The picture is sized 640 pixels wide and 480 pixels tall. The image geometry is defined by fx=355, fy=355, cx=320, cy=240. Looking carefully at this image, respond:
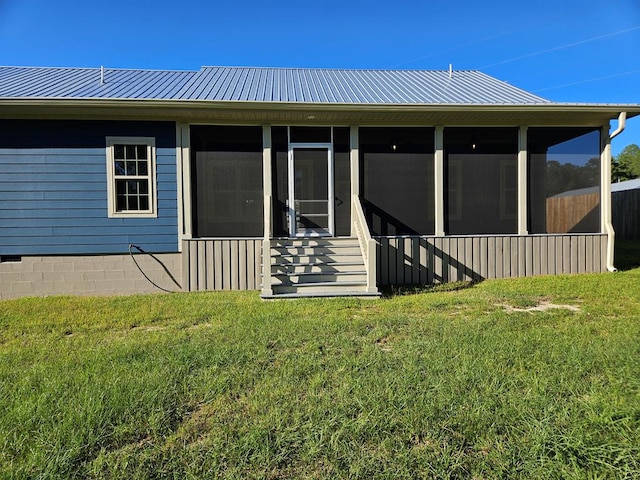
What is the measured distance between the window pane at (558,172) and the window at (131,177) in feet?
23.6

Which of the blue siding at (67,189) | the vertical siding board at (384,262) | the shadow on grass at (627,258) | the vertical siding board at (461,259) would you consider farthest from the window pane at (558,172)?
the blue siding at (67,189)

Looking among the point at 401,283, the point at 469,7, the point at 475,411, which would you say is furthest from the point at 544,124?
the point at 475,411

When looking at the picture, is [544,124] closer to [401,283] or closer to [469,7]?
[401,283]

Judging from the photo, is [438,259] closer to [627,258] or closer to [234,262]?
[234,262]

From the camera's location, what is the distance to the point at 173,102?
19.3 ft

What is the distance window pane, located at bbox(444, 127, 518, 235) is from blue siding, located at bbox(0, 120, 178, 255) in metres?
5.32

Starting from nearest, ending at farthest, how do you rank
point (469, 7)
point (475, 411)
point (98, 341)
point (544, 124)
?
point (475, 411) → point (98, 341) → point (544, 124) → point (469, 7)

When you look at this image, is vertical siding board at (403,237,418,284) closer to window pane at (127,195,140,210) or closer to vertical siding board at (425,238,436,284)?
vertical siding board at (425,238,436,284)

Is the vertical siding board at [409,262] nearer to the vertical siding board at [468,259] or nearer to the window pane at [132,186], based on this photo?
the vertical siding board at [468,259]

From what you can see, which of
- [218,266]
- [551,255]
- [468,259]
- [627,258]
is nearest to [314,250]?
[218,266]

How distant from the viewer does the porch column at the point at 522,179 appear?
6.91 metres

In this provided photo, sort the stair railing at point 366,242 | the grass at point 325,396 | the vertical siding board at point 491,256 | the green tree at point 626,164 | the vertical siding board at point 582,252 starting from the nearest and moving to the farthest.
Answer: the grass at point 325,396 → the stair railing at point 366,242 → the vertical siding board at point 491,256 → the vertical siding board at point 582,252 → the green tree at point 626,164

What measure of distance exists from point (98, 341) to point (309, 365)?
2275 millimetres

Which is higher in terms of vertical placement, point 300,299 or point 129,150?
point 129,150
